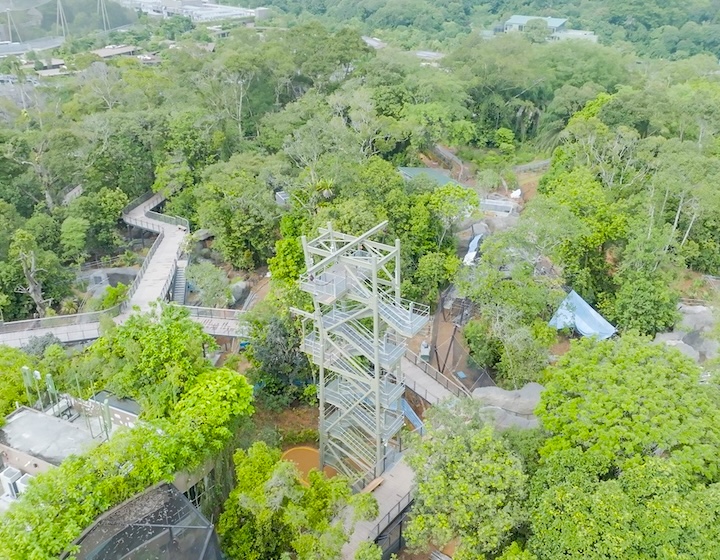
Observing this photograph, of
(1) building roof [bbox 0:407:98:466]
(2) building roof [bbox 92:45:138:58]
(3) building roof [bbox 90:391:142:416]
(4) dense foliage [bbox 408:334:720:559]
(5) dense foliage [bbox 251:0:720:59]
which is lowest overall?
(2) building roof [bbox 92:45:138:58]

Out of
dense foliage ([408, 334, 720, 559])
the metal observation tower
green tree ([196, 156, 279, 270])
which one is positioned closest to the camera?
dense foliage ([408, 334, 720, 559])

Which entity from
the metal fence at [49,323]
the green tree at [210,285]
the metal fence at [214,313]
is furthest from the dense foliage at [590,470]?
the metal fence at [49,323]

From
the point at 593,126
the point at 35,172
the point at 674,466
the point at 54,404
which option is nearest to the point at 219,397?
the point at 54,404

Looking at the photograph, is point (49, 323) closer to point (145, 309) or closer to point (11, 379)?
point (145, 309)

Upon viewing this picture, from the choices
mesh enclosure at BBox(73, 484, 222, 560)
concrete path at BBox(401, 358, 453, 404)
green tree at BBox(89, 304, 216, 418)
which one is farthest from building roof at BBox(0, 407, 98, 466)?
concrete path at BBox(401, 358, 453, 404)

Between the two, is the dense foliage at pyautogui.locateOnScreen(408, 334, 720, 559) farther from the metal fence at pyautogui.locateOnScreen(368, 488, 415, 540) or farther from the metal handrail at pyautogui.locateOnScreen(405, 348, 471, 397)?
the metal handrail at pyautogui.locateOnScreen(405, 348, 471, 397)

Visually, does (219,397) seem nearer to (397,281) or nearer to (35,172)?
(397,281)
